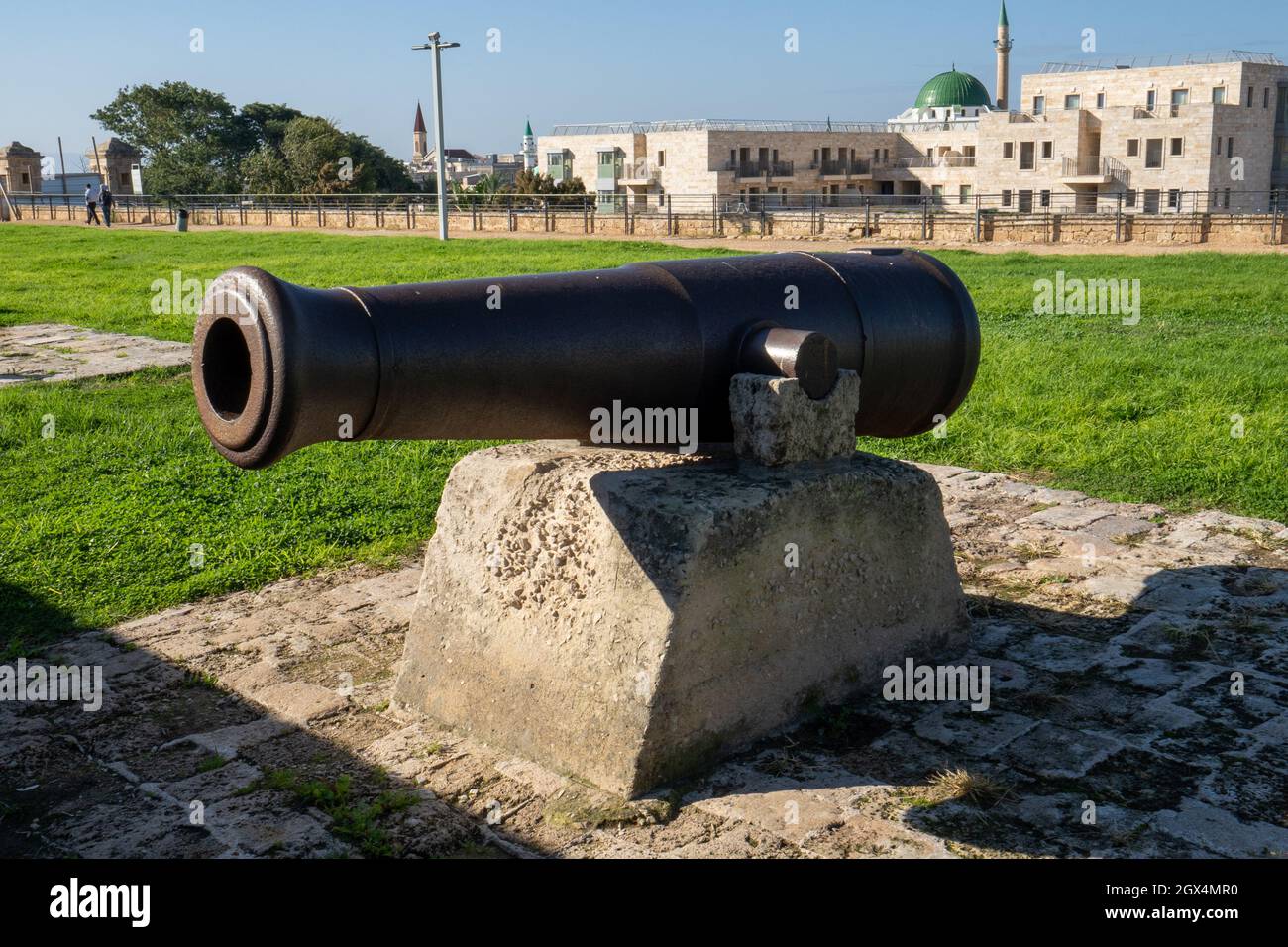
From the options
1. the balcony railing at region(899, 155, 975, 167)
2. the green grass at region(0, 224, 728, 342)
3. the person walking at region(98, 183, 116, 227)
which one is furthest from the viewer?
the balcony railing at region(899, 155, 975, 167)

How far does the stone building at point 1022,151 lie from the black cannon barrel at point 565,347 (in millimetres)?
48622

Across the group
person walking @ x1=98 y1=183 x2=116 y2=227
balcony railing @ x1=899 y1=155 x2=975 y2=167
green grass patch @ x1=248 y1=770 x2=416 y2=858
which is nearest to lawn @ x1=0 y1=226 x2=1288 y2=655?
green grass patch @ x1=248 y1=770 x2=416 y2=858

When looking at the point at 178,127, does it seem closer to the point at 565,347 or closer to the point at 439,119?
the point at 439,119

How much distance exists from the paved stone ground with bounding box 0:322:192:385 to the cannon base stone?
7582 millimetres

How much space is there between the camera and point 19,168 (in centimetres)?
5988

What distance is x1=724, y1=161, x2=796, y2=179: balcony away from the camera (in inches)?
2618

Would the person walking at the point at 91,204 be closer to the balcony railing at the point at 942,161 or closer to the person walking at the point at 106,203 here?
the person walking at the point at 106,203

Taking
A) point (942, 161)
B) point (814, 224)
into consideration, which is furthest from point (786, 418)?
point (942, 161)

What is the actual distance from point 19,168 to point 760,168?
35.4 m

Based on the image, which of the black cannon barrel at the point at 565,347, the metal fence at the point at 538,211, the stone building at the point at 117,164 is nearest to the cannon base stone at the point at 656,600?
the black cannon barrel at the point at 565,347

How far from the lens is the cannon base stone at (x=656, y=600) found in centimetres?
359

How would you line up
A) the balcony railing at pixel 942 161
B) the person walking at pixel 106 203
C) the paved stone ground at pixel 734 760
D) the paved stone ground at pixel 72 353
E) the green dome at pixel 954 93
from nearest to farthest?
the paved stone ground at pixel 734 760
the paved stone ground at pixel 72 353
the person walking at pixel 106 203
the balcony railing at pixel 942 161
the green dome at pixel 954 93

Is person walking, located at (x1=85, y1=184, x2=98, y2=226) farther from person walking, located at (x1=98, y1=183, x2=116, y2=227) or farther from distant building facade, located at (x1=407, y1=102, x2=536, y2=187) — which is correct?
distant building facade, located at (x1=407, y1=102, x2=536, y2=187)
